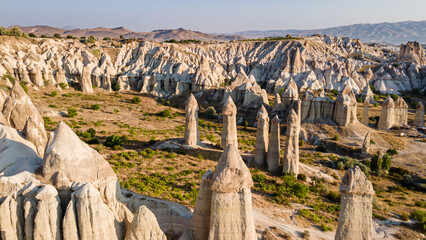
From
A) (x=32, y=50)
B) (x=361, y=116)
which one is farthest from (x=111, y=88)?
(x=361, y=116)

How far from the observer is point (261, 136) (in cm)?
2900

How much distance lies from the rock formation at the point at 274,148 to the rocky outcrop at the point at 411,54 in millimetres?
95778

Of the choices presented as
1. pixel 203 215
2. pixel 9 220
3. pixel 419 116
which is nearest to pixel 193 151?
pixel 203 215

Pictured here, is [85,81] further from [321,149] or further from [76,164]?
[76,164]

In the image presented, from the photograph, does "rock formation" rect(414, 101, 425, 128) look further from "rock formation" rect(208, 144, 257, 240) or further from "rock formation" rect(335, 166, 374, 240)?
"rock formation" rect(208, 144, 257, 240)

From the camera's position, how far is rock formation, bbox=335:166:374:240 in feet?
39.0

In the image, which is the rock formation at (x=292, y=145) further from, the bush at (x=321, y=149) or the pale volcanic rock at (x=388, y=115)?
the pale volcanic rock at (x=388, y=115)

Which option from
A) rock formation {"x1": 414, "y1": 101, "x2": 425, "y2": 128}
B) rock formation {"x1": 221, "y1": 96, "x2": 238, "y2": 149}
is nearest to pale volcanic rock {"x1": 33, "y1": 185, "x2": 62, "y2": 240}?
rock formation {"x1": 221, "y1": 96, "x2": 238, "y2": 149}

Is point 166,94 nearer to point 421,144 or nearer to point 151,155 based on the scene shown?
point 151,155

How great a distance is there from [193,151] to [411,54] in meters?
101

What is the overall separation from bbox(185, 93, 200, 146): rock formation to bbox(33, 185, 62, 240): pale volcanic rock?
68.3 ft

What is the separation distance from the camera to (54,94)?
53.4 m

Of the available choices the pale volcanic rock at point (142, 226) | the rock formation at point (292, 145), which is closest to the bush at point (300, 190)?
the rock formation at point (292, 145)

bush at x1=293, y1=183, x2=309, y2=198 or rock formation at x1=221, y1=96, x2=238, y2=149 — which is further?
rock formation at x1=221, y1=96, x2=238, y2=149
